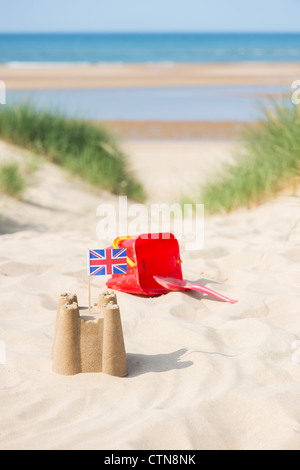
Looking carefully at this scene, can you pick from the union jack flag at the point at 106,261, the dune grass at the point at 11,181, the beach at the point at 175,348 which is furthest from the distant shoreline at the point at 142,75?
the union jack flag at the point at 106,261

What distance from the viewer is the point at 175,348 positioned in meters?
2.47

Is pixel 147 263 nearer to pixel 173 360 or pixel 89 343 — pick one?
pixel 173 360

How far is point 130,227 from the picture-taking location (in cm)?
526

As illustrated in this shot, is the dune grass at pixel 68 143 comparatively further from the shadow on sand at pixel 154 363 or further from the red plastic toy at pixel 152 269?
the shadow on sand at pixel 154 363

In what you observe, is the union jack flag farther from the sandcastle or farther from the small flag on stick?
the sandcastle

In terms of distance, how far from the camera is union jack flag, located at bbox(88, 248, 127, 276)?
2648 millimetres

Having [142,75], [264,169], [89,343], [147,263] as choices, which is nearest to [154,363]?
[89,343]

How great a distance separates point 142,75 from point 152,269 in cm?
2564

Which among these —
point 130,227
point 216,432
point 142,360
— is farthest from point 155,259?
point 130,227

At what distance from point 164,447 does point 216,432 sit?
18cm

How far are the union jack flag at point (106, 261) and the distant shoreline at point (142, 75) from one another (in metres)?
19.4

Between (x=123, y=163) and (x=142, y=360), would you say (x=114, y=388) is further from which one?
(x=123, y=163)

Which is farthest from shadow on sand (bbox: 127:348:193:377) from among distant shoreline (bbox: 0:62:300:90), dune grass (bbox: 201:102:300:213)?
distant shoreline (bbox: 0:62:300:90)

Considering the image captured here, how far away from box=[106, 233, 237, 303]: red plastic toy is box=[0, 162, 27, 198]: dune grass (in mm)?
2740
